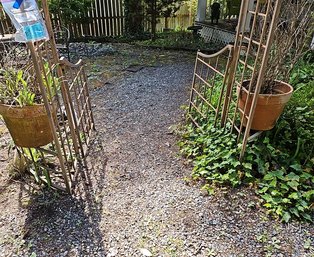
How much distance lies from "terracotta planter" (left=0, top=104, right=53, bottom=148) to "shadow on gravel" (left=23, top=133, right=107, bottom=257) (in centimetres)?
48

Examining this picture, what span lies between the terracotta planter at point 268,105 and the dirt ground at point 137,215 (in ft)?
1.98

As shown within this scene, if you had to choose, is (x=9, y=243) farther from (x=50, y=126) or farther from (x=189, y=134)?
(x=189, y=134)

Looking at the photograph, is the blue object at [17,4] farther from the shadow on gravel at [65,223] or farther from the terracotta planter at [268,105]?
the terracotta planter at [268,105]

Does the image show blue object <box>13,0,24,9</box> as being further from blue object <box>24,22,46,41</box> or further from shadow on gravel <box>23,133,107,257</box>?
shadow on gravel <box>23,133,107,257</box>

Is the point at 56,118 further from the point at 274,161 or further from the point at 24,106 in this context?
the point at 274,161

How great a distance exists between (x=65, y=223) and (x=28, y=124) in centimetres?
75

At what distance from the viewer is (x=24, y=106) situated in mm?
1787

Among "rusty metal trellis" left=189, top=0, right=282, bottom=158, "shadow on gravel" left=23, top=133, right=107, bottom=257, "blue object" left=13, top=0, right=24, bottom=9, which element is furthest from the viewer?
"rusty metal trellis" left=189, top=0, right=282, bottom=158

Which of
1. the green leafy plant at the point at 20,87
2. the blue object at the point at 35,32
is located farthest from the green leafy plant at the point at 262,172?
the blue object at the point at 35,32

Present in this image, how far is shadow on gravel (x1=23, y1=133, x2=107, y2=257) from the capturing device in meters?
1.75

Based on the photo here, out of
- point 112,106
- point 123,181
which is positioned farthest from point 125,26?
point 123,181

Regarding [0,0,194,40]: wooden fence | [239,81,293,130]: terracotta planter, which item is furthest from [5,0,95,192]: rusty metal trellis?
[0,0,194,40]: wooden fence

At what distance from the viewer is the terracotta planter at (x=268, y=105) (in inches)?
87.0

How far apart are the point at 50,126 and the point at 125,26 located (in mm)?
6807
